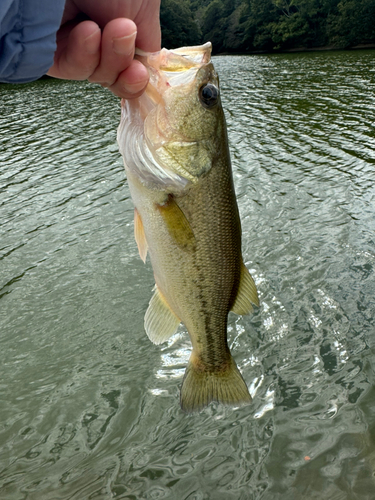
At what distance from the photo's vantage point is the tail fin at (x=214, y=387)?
3.18m

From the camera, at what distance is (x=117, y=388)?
5031mm

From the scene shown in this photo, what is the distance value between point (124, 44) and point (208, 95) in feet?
2.18

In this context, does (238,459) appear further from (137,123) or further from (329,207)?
(329,207)

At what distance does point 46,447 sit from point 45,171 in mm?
9598

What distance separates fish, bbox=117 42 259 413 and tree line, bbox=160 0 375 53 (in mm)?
65403

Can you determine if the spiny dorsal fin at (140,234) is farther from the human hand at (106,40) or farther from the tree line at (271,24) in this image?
the tree line at (271,24)

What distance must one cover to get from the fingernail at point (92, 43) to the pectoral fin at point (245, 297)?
66.1 inches

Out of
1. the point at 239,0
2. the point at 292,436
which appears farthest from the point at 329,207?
the point at 239,0

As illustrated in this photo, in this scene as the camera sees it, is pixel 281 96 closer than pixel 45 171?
No

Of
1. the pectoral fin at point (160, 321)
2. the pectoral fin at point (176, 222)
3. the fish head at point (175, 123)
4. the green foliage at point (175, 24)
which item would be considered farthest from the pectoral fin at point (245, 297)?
the green foliage at point (175, 24)

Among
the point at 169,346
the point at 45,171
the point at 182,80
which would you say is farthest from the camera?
the point at 45,171

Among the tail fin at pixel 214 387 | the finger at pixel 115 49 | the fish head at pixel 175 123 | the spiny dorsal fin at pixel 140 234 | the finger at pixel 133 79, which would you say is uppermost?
the finger at pixel 115 49

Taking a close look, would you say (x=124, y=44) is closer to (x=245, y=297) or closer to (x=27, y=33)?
(x=27, y=33)

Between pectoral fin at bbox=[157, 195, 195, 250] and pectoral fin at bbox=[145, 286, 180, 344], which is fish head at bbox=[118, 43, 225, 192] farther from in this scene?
pectoral fin at bbox=[145, 286, 180, 344]
